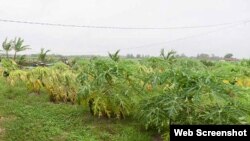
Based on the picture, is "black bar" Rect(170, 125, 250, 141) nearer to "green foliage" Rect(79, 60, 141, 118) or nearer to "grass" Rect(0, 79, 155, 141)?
"grass" Rect(0, 79, 155, 141)

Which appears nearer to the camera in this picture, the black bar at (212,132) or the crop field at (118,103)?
the black bar at (212,132)

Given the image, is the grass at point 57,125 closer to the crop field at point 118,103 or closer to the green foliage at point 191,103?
the crop field at point 118,103

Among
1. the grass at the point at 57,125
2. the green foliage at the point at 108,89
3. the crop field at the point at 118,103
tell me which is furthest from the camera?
the green foliage at the point at 108,89

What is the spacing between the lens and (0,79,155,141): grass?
5453 millimetres

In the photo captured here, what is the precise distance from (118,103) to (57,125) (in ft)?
3.24

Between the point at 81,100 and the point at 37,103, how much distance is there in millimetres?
1246

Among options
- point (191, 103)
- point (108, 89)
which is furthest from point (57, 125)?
point (191, 103)

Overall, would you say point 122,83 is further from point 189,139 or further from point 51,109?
point 189,139

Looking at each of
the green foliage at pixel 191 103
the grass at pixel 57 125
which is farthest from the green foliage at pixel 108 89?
→ the green foliage at pixel 191 103

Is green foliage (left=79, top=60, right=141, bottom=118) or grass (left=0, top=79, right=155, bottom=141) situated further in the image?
green foliage (left=79, top=60, right=141, bottom=118)

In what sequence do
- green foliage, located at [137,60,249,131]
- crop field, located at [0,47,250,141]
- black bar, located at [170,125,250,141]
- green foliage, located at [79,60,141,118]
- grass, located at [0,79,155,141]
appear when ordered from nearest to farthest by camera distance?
black bar, located at [170,125,250,141] < green foliage, located at [137,60,249,131] < crop field, located at [0,47,250,141] < grass, located at [0,79,155,141] < green foliage, located at [79,60,141,118]

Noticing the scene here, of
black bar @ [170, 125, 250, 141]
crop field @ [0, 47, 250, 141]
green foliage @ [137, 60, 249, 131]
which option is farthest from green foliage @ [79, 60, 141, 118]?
black bar @ [170, 125, 250, 141]

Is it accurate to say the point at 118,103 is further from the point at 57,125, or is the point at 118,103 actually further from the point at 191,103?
the point at 191,103

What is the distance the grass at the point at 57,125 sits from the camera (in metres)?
5.45
